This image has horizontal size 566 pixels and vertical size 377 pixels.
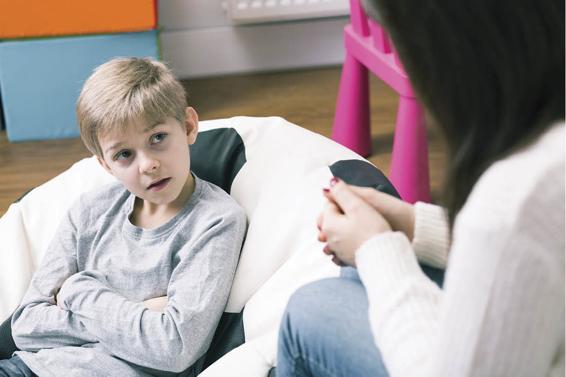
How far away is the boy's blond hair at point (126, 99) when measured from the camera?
1310 mm

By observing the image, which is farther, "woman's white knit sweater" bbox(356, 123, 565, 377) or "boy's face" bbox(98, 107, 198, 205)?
"boy's face" bbox(98, 107, 198, 205)

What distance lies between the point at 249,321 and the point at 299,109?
4.31 feet

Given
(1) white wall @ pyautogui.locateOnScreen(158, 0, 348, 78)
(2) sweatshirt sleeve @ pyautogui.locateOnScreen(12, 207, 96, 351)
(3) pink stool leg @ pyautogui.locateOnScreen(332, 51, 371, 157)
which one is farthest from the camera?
(1) white wall @ pyautogui.locateOnScreen(158, 0, 348, 78)

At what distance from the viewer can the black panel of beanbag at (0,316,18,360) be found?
4.77 feet

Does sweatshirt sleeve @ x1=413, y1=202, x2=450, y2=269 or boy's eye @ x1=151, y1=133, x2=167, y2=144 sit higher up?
sweatshirt sleeve @ x1=413, y1=202, x2=450, y2=269

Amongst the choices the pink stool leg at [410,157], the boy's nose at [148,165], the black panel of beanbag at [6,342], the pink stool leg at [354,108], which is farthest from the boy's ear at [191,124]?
the pink stool leg at [354,108]

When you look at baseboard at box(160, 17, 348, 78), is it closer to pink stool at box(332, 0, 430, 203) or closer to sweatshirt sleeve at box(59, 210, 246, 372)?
pink stool at box(332, 0, 430, 203)

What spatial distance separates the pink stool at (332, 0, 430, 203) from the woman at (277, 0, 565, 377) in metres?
1.01

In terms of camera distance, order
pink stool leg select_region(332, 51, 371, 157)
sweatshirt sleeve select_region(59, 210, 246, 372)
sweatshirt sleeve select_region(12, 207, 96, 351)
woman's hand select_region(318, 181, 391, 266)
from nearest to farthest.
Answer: woman's hand select_region(318, 181, 391, 266)
sweatshirt sleeve select_region(59, 210, 246, 372)
sweatshirt sleeve select_region(12, 207, 96, 351)
pink stool leg select_region(332, 51, 371, 157)

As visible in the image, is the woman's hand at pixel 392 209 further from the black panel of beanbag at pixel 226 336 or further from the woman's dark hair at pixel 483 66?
the black panel of beanbag at pixel 226 336

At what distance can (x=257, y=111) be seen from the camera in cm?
257

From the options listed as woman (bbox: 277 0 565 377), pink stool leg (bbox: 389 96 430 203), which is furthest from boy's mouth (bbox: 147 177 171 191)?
pink stool leg (bbox: 389 96 430 203)

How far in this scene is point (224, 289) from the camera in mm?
1320

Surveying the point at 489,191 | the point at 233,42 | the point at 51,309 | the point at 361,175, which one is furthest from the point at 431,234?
the point at 233,42
